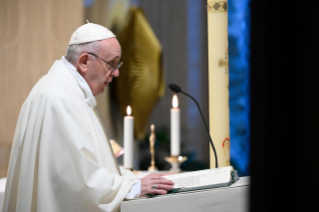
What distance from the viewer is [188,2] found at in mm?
3264

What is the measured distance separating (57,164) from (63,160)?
32 mm

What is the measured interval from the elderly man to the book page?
3.0 inches

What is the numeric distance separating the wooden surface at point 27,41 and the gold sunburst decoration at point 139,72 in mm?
499

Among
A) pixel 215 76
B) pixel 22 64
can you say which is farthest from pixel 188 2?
pixel 22 64

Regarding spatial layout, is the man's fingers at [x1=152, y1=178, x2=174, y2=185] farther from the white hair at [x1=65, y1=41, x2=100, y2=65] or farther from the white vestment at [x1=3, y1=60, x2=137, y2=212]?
the white hair at [x1=65, y1=41, x2=100, y2=65]

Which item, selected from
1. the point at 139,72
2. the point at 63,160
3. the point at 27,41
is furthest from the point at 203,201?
the point at 27,41

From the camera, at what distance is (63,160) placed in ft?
5.49
